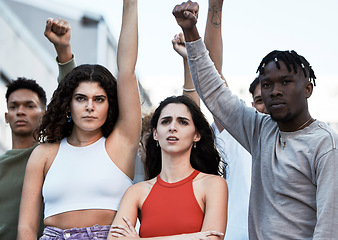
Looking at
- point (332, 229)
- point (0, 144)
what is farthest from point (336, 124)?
point (332, 229)

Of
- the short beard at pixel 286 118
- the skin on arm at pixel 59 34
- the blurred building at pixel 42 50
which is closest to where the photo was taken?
the short beard at pixel 286 118

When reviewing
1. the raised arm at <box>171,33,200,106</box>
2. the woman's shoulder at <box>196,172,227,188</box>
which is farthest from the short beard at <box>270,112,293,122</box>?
the raised arm at <box>171,33,200,106</box>

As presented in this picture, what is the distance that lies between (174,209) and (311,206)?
72 cm

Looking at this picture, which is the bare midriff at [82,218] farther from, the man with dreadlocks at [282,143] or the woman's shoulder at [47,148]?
the man with dreadlocks at [282,143]

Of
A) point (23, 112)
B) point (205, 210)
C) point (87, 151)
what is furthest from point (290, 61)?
point (23, 112)

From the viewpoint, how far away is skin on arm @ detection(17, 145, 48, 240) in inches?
112

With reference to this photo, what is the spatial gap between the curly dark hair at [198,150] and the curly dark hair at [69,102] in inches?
11.2

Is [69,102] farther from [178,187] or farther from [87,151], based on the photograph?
[178,187]

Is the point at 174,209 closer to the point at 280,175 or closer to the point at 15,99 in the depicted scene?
the point at 280,175

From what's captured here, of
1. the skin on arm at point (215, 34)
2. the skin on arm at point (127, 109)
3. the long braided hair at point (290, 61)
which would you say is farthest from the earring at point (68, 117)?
the long braided hair at point (290, 61)

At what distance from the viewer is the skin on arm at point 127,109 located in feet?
9.79

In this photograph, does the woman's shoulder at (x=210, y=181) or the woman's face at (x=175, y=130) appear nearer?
the woman's shoulder at (x=210, y=181)

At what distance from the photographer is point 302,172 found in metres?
2.38

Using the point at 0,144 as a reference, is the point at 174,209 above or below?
below
